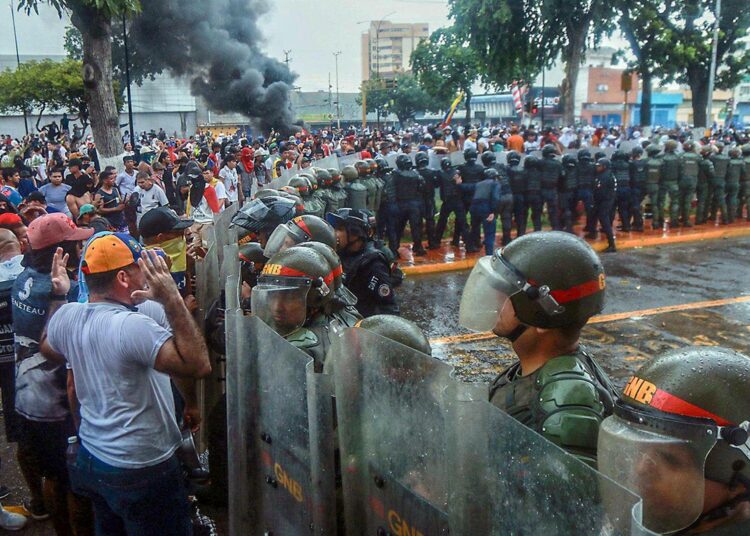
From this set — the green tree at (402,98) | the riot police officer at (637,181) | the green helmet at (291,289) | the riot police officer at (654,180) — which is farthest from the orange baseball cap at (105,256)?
the green tree at (402,98)

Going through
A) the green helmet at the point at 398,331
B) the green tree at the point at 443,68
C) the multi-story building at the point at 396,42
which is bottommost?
the green helmet at the point at 398,331

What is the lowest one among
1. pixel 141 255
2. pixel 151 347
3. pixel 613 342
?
pixel 613 342

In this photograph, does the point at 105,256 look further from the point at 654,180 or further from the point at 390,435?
the point at 654,180

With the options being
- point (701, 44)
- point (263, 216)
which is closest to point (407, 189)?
point (263, 216)

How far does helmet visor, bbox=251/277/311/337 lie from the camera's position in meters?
3.06

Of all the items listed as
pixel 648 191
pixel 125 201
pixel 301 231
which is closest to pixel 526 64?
pixel 648 191

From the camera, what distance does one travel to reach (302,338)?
318 cm

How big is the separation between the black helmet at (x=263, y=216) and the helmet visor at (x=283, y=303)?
8.09 feet

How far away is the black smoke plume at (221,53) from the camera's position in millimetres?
28625

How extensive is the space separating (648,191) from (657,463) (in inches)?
498

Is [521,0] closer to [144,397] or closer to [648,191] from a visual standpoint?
[648,191]

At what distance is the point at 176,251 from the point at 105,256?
2.66 metres

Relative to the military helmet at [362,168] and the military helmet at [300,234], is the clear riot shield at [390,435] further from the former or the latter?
the military helmet at [362,168]

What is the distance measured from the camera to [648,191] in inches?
514
